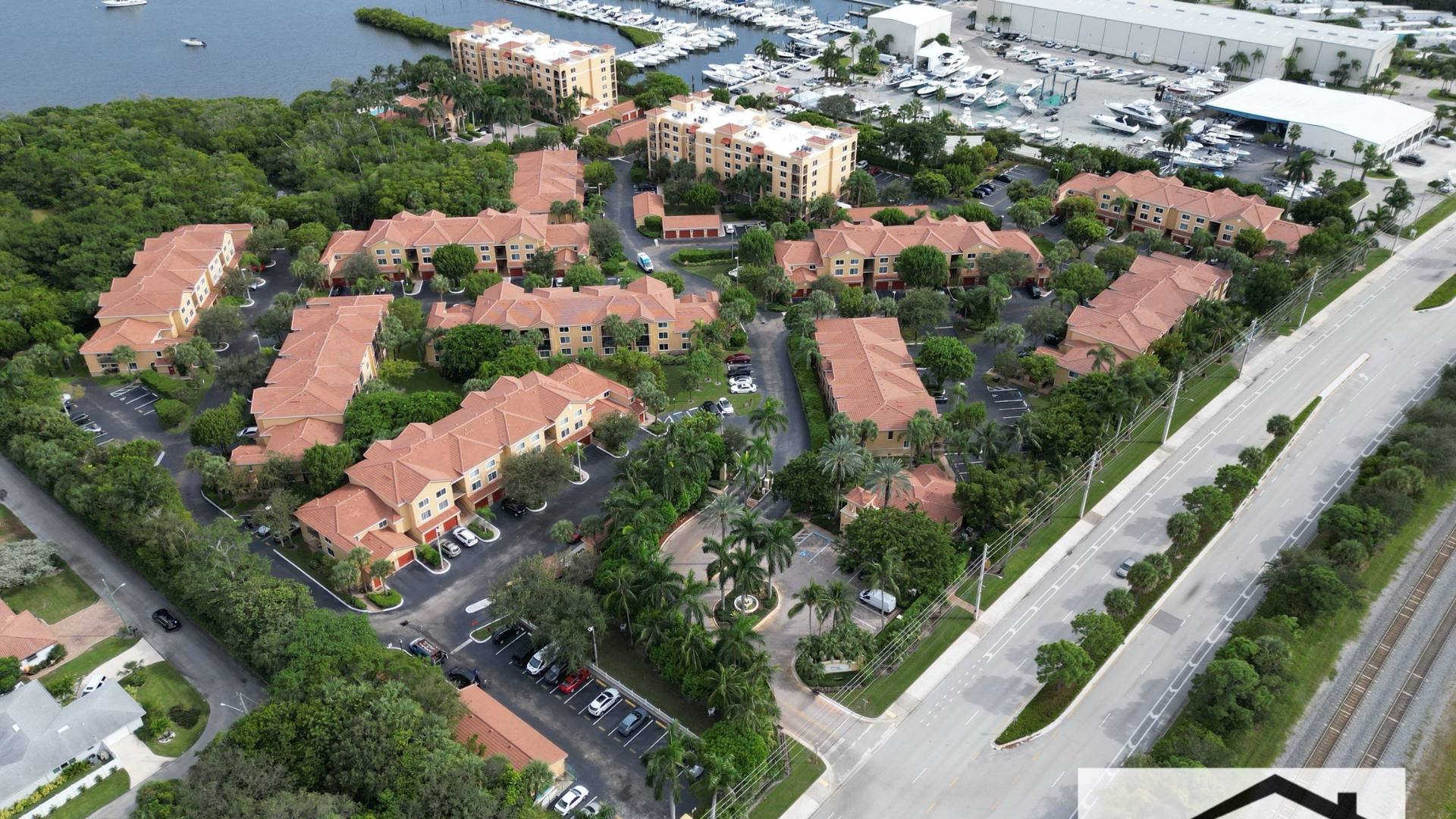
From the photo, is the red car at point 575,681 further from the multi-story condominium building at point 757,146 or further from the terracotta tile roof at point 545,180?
the multi-story condominium building at point 757,146

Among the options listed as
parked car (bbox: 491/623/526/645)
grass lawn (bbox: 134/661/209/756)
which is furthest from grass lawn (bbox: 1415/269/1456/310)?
grass lawn (bbox: 134/661/209/756)

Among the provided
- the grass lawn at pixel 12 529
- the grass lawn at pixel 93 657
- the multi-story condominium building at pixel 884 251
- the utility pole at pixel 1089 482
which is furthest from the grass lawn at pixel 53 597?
the utility pole at pixel 1089 482

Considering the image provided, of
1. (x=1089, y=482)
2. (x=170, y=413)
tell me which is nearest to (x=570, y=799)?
(x=1089, y=482)

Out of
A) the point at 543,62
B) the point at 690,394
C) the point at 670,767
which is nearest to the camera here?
the point at 670,767

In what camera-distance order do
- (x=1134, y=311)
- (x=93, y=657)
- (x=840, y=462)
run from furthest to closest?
1. (x=1134, y=311)
2. (x=840, y=462)
3. (x=93, y=657)

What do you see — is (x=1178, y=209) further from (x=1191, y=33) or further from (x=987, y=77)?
(x=1191, y=33)

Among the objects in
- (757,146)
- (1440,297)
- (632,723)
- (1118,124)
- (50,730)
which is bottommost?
(632,723)

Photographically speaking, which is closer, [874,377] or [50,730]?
[50,730]

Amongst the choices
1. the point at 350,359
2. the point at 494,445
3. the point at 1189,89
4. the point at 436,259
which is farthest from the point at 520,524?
the point at 1189,89

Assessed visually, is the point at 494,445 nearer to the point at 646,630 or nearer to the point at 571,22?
the point at 646,630
